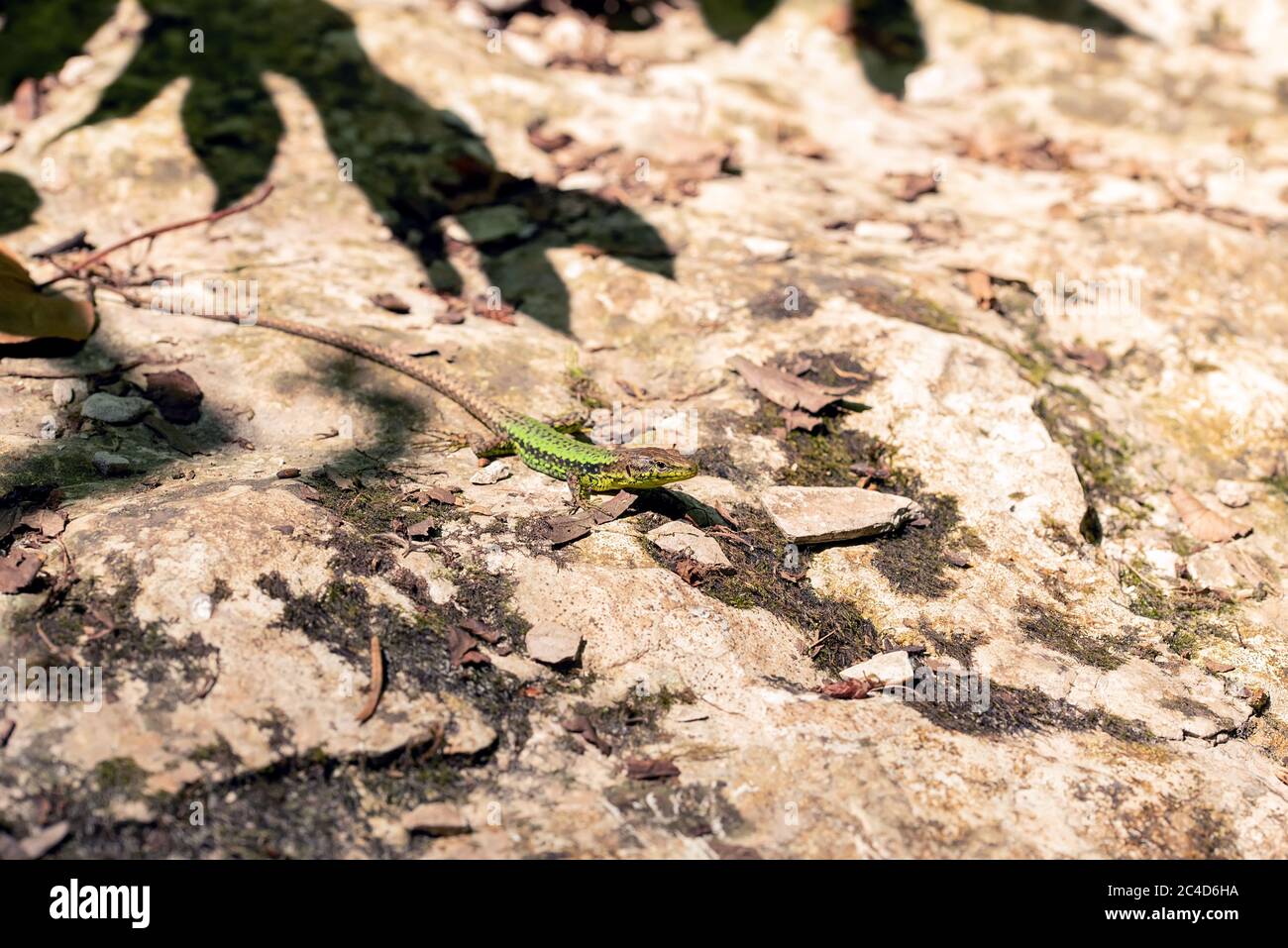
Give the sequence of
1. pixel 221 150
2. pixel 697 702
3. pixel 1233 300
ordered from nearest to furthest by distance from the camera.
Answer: pixel 697 702
pixel 1233 300
pixel 221 150

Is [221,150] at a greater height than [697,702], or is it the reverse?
[221,150]

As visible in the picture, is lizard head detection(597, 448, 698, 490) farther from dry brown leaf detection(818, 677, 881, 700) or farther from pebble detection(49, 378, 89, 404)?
pebble detection(49, 378, 89, 404)

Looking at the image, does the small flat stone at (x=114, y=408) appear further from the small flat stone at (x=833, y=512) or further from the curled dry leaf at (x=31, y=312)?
the small flat stone at (x=833, y=512)

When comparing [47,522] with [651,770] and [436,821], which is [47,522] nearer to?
[436,821]

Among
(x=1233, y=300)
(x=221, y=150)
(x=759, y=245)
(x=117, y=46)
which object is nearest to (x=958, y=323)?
(x=759, y=245)

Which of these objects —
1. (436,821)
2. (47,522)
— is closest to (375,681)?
(436,821)

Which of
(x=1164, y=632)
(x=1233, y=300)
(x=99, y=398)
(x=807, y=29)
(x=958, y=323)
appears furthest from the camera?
(x=807, y=29)

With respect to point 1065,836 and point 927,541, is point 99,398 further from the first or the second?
point 1065,836

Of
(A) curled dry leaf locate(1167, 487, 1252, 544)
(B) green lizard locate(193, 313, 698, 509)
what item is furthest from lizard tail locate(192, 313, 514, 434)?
(A) curled dry leaf locate(1167, 487, 1252, 544)
